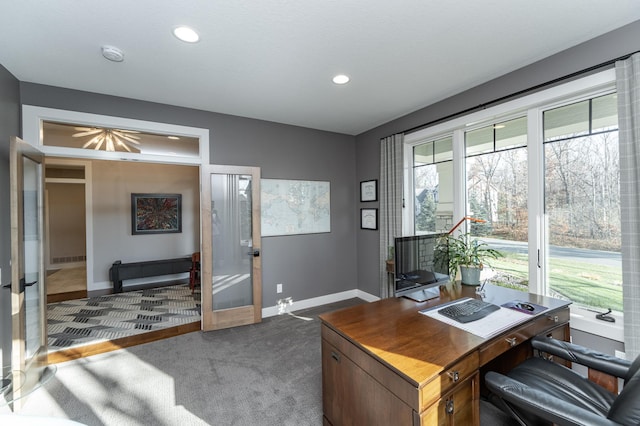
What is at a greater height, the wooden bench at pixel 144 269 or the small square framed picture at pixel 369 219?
the small square framed picture at pixel 369 219

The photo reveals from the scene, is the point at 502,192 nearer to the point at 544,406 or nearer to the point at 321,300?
the point at 544,406

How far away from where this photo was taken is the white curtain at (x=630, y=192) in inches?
69.1

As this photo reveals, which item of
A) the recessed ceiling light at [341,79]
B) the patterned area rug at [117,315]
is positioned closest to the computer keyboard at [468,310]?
the recessed ceiling light at [341,79]

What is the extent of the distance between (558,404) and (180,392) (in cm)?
242

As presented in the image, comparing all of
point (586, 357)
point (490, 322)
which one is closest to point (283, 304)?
point (490, 322)

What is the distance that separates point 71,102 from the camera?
8.77ft

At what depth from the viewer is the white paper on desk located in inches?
58.5

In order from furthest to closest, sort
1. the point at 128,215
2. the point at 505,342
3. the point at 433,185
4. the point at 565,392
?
the point at 128,215
the point at 433,185
the point at 505,342
the point at 565,392

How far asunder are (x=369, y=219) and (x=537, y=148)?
225 cm

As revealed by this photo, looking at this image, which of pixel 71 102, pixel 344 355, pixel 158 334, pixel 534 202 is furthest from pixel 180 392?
pixel 534 202

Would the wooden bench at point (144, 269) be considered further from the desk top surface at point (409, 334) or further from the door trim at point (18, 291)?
the desk top surface at point (409, 334)

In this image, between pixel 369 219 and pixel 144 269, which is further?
pixel 144 269

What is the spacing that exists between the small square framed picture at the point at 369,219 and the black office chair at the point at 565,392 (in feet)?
8.26

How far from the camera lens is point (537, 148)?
7.61 feet
